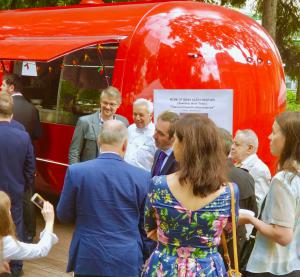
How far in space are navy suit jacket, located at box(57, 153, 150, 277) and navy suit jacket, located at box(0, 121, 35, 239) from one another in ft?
5.31

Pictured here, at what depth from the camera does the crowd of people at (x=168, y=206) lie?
2.99m

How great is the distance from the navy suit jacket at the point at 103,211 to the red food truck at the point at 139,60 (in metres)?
3.13

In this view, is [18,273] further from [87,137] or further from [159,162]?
[159,162]

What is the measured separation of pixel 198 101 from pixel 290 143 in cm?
368

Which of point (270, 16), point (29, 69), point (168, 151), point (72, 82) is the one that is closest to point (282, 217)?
point (168, 151)

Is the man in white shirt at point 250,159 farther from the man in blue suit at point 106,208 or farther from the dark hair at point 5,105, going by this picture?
the dark hair at point 5,105

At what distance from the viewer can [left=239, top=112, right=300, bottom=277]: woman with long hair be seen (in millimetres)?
3242

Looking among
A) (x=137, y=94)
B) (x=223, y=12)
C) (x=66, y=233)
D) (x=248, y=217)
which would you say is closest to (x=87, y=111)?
(x=137, y=94)

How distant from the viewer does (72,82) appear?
26.5ft

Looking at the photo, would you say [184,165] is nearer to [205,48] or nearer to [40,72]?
[205,48]

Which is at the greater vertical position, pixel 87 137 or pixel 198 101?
pixel 198 101

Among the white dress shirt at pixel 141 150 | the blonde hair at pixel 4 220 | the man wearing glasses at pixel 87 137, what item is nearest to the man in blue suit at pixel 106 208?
the blonde hair at pixel 4 220

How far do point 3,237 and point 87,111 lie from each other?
473cm

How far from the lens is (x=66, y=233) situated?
24.3ft
